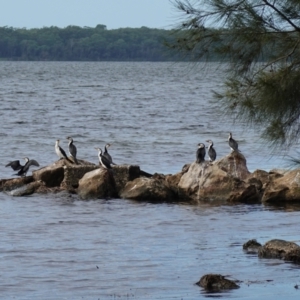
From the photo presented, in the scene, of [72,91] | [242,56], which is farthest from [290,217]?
[72,91]

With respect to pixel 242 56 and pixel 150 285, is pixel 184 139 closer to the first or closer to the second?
pixel 150 285

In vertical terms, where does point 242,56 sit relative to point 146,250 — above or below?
above

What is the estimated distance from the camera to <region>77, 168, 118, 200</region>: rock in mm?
19422

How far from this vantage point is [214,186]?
62.0 ft

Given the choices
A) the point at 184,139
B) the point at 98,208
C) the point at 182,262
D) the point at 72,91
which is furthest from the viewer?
the point at 72,91

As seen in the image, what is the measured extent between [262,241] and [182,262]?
6.13 feet

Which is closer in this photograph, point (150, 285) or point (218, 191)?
point (150, 285)

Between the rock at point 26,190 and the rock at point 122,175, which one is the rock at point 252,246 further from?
the rock at point 26,190

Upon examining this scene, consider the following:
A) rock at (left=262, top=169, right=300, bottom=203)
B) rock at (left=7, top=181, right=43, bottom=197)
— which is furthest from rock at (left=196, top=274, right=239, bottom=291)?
rock at (left=7, top=181, right=43, bottom=197)

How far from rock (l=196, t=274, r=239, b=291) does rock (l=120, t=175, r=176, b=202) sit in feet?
26.6

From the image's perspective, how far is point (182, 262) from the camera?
41.7 feet

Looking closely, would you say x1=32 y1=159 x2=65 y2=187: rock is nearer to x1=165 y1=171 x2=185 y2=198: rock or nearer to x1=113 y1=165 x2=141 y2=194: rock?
x1=113 y1=165 x2=141 y2=194: rock

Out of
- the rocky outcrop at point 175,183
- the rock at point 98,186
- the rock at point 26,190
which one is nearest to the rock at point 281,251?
the rocky outcrop at point 175,183

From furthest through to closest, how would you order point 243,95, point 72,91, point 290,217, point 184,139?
point 72,91 < point 184,139 < point 290,217 < point 243,95
